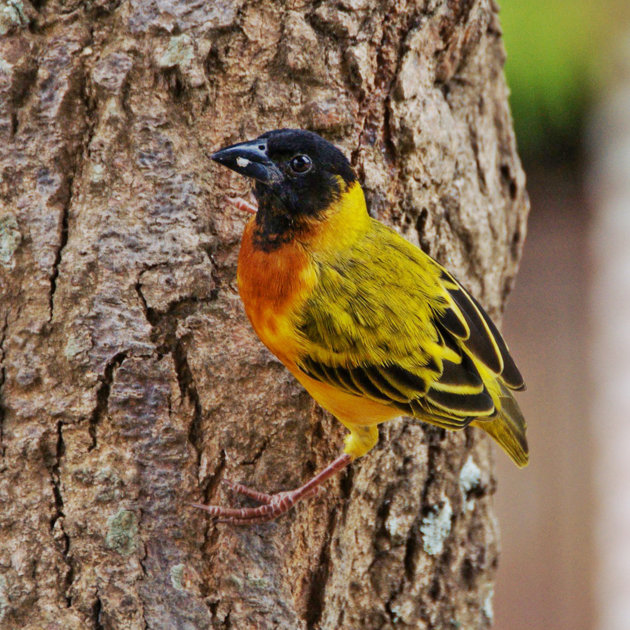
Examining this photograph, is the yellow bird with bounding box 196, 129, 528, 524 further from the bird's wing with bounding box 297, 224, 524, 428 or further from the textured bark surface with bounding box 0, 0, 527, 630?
the textured bark surface with bounding box 0, 0, 527, 630

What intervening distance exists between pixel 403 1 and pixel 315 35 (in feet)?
1.26

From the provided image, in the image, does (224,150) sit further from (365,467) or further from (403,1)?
(365,467)

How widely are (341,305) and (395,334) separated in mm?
218

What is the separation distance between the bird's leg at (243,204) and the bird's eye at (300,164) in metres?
0.28

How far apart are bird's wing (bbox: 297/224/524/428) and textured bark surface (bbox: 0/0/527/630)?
0.28m

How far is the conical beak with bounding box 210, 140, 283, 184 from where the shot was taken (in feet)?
8.63

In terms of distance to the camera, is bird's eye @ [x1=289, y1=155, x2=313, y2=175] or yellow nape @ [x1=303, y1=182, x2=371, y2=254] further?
yellow nape @ [x1=303, y1=182, x2=371, y2=254]

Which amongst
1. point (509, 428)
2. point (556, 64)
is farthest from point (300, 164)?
point (556, 64)

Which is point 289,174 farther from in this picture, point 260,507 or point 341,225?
point 260,507

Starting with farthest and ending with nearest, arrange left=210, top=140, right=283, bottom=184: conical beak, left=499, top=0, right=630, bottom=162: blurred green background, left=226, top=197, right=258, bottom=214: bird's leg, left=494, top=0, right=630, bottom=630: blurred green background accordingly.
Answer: left=494, top=0, right=630, bottom=630: blurred green background, left=499, top=0, right=630, bottom=162: blurred green background, left=226, top=197, right=258, bottom=214: bird's leg, left=210, top=140, right=283, bottom=184: conical beak

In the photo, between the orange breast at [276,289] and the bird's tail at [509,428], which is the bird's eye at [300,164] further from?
the bird's tail at [509,428]

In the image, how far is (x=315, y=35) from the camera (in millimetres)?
2916

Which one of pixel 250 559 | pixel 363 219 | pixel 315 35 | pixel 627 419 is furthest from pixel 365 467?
pixel 627 419

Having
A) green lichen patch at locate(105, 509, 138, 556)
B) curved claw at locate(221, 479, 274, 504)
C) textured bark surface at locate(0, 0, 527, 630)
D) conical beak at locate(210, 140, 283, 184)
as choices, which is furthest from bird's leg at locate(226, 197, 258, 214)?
green lichen patch at locate(105, 509, 138, 556)
